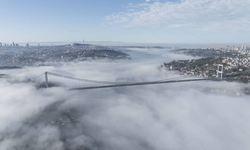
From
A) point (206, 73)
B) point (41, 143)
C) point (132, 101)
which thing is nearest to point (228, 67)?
point (206, 73)

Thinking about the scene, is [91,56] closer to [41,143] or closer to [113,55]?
[113,55]

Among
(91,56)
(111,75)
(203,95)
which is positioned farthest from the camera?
(91,56)

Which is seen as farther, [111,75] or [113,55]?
[113,55]

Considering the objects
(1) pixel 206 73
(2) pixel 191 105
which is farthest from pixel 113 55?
(2) pixel 191 105

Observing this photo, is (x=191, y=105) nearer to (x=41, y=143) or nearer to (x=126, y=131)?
(x=126, y=131)

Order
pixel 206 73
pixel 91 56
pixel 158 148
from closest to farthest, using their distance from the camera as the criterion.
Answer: pixel 158 148, pixel 206 73, pixel 91 56

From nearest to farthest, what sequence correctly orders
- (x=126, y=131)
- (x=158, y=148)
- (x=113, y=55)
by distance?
(x=158, y=148) < (x=126, y=131) < (x=113, y=55)

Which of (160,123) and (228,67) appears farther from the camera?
(228,67)

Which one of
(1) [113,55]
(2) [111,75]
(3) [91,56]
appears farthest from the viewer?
(1) [113,55]

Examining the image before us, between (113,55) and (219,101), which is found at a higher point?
(113,55)
